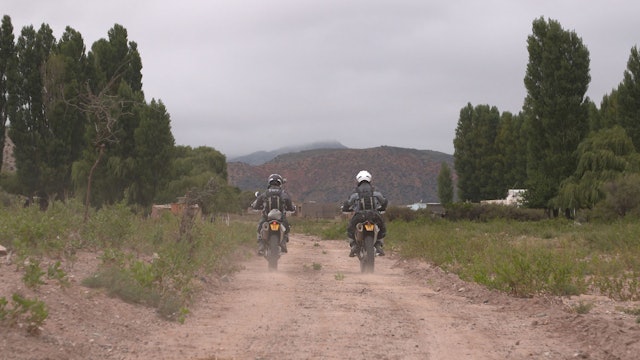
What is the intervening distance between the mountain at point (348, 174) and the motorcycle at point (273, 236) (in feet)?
333

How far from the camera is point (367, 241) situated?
581 inches

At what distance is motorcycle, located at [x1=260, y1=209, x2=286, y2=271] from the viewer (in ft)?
49.6

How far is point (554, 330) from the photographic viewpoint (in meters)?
7.75

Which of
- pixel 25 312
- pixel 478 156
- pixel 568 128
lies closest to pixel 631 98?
pixel 568 128

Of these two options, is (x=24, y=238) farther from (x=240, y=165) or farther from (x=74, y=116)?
(x=240, y=165)

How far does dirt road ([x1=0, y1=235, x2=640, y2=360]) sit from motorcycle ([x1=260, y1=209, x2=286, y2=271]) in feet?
12.5

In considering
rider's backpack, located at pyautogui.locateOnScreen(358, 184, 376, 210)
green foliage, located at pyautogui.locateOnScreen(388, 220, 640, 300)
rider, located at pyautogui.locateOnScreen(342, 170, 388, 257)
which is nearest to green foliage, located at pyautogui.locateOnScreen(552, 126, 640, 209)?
green foliage, located at pyautogui.locateOnScreen(388, 220, 640, 300)

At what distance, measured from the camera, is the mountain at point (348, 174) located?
12150cm

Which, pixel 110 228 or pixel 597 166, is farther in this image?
pixel 597 166

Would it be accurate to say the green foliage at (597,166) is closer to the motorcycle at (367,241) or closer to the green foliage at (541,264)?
the green foliage at (541,264)

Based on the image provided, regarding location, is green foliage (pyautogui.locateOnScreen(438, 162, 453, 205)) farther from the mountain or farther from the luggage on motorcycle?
the luggage on motorcycle

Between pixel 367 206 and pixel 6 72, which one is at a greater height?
pixel 6 72

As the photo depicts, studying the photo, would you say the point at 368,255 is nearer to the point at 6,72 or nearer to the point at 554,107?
the point at 554,107

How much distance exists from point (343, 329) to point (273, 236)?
768 cm
